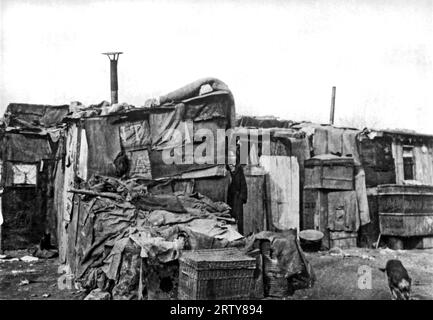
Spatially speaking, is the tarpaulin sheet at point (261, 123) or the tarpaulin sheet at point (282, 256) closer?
the tarpaulin sheet at point (282, 256)

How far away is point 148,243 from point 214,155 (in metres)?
3.70

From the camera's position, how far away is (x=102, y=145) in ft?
34.8

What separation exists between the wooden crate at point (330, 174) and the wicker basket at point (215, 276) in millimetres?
6657

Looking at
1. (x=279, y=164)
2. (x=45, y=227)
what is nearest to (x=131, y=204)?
(x=279, y=164)

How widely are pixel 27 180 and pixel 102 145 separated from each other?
5286 mm

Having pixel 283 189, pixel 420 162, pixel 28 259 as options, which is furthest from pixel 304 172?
→ pixel 28 259

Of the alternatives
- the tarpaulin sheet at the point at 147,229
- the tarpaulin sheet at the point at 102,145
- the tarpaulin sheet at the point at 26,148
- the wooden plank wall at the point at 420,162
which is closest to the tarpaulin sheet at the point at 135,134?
the tarpaulin sheet at the point at 102,145

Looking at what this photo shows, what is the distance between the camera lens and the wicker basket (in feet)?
21.7

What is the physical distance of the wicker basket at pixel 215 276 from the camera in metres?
6.62

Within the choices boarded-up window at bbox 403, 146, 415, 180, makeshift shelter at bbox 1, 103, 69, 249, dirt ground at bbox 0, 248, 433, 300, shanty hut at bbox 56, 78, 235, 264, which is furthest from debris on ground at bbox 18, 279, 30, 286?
boarded-up window at bbox 403, 146, 415, 180

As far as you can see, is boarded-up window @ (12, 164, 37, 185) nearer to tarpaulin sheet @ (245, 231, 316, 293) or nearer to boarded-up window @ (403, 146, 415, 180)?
tarpaulin sheet @ (245, 231, 316, 293)

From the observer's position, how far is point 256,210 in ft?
40.6

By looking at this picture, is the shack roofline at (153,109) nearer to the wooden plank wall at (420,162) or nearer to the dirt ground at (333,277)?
the dirt ground at (333,277)

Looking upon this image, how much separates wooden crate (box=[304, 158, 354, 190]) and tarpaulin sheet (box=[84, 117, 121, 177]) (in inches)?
242
